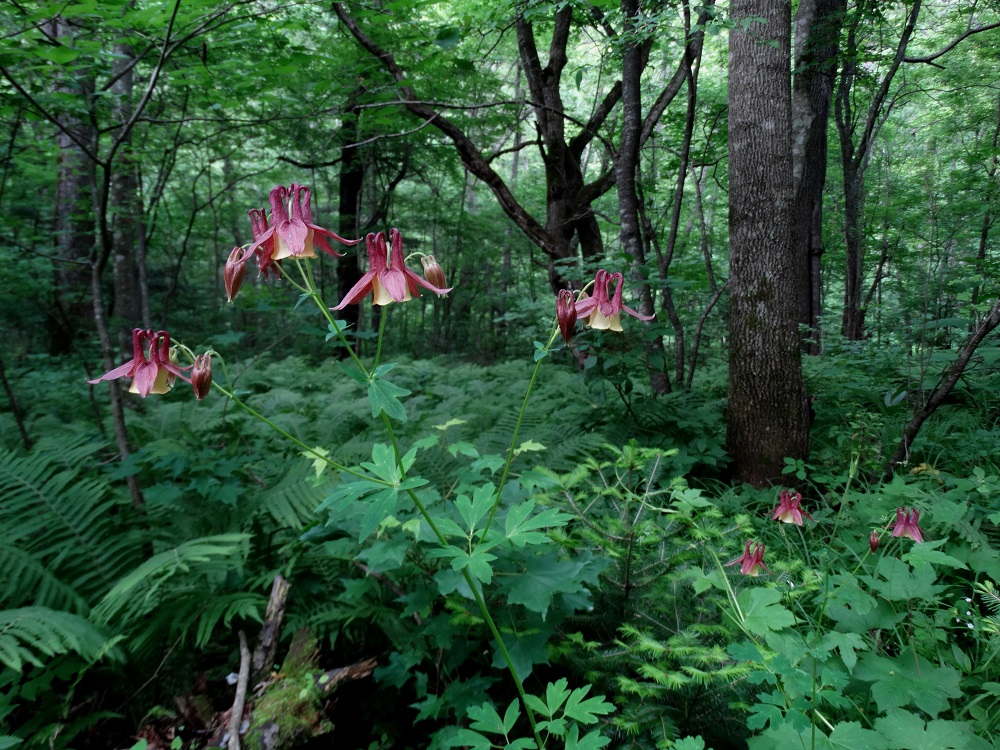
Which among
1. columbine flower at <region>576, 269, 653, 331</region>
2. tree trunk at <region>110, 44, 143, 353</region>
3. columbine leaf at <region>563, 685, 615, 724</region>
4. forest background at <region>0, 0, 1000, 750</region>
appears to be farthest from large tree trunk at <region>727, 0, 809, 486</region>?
tree trunk at <region>110, 44, 143, 353</region>

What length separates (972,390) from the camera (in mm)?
3688

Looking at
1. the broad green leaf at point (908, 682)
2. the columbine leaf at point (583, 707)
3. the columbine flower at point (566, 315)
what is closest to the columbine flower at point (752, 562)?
the broad green leaf at point (908, 682)

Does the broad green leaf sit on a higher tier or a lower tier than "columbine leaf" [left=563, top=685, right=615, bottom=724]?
lower

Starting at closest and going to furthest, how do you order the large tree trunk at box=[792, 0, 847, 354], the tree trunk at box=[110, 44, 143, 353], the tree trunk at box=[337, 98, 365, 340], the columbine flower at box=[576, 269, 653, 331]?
the columbine flower at box=[576, 269, 653, 331] → the tree trunk at box=[110, 44, 143, 353] → the large tree trunk at box=[792, 0, 847, 354] → the tree trunk at box=[337, 98, 365, 340]

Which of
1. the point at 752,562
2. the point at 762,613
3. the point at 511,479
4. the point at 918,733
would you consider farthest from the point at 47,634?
the point at 918,733

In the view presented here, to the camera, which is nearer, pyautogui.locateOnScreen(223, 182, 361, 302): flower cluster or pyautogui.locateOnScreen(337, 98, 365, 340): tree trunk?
pyautogui.locateOnScreen(223, 182, 361, 302): flower cluster

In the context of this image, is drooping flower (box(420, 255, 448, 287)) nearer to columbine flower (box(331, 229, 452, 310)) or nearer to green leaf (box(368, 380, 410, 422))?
columbine flower (box(331, 229, 452, 310))

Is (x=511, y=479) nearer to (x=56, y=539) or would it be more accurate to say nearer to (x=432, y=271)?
(x=432, y=271)

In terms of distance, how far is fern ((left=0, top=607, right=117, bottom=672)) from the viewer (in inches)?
50.6

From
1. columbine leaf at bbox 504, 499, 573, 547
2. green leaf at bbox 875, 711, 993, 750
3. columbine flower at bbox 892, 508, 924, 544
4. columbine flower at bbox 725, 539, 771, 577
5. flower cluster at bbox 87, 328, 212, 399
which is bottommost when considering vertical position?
green leaf at bbox 875, 711, 993, 750

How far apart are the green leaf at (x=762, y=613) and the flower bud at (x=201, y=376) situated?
1.25 meters

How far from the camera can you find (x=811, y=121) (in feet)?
14.6

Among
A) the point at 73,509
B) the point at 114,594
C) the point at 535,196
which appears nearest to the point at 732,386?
the point at 114,594

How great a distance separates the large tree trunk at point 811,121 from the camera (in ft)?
13.3
